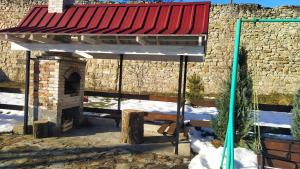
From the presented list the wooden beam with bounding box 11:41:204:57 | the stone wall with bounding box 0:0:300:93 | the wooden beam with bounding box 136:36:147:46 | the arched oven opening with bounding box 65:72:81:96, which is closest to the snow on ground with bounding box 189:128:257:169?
the wooden beam with bounding box 11:41:204:57

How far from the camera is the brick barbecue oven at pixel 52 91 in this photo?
7.95 metres

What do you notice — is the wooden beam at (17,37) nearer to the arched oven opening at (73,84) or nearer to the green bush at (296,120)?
the arched oven opening at (73,84)

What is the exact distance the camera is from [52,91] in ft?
26.2

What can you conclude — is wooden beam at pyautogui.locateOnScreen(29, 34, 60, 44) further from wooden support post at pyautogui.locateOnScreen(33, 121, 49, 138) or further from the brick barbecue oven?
wooden support post at pyautogui.locateOnScreen(33, 121, 49, 138)

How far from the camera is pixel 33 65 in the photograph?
8.30m

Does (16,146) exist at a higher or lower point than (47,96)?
lower

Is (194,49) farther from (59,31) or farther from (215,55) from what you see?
(215,55)

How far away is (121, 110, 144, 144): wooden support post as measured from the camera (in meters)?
7.37

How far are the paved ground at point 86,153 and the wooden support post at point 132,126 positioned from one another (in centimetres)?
19

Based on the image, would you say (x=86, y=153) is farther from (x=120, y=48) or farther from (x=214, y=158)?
(x=214, y=158)

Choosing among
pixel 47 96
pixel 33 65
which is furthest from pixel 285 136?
pixel 33 65

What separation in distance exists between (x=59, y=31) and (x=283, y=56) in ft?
42.1

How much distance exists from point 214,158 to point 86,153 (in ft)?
8.48

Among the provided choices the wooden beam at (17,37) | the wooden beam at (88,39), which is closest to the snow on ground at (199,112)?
the wooden beam at (88,39)
